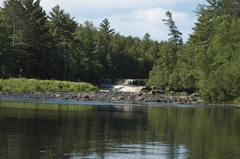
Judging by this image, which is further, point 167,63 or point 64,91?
point 167,63

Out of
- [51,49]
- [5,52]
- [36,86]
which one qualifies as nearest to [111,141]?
[36,86]

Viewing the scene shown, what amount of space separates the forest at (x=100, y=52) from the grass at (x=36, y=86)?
10434mm

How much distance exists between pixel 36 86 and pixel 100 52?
6417 centimetres

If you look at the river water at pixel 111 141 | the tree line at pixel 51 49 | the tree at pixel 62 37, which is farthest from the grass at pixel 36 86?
the river water at pixel 111 141

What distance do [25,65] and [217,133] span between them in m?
Answer: 71.9

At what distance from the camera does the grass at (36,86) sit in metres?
71.8

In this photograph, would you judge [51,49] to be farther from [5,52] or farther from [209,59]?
[209,59]

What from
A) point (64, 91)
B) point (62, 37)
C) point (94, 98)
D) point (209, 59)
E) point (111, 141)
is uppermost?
point (62, 37)

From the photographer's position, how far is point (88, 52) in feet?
430

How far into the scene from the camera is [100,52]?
138125 millimetres

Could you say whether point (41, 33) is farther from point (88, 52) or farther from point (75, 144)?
point (75, 144)

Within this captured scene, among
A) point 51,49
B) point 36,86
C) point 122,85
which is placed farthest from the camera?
point 122,85

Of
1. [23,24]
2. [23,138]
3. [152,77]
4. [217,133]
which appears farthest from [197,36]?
[23,138]

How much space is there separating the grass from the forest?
10434 mm
